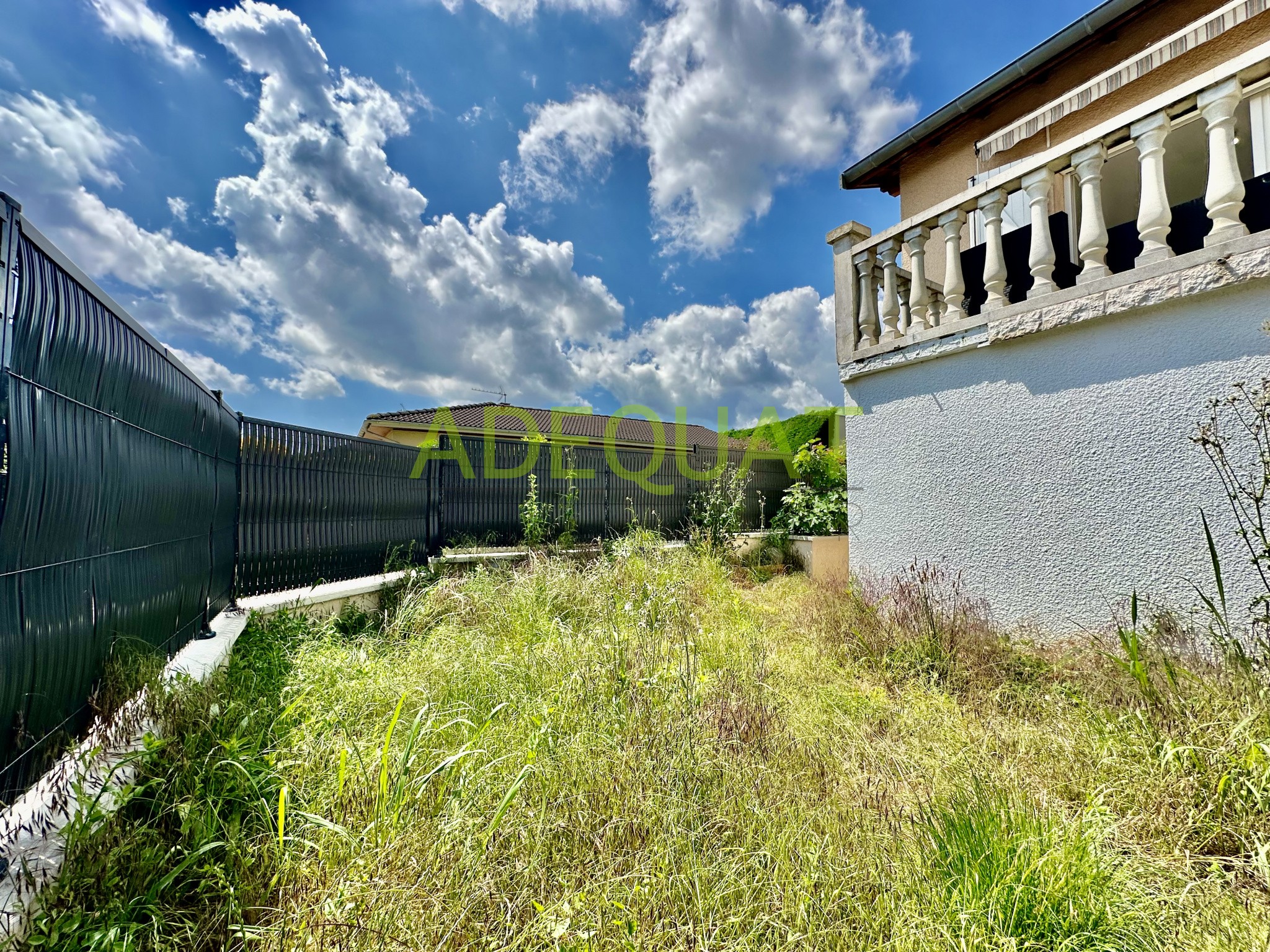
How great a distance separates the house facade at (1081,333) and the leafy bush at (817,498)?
2.82 m

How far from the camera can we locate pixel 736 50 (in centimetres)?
632

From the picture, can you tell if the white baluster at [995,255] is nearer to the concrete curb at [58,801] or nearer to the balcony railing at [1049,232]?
the balcony railing at [1049,232]

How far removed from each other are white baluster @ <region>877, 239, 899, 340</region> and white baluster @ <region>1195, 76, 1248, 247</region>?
80.9 inches

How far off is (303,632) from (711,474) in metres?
6.95

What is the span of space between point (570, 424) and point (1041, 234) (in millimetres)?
20590

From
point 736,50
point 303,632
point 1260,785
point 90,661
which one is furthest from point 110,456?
point 736,50

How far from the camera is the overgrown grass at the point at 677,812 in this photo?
1483 millimetres

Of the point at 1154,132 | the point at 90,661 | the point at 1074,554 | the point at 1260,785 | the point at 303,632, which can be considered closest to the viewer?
the point at 1260,785

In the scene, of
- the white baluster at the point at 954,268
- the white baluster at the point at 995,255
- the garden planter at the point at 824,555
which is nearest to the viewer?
the white baluster at the point at 995,255

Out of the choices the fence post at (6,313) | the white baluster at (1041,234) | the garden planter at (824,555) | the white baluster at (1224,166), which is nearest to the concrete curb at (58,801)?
the fence post at (6,313)

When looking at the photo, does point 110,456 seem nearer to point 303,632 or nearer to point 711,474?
point 303,632

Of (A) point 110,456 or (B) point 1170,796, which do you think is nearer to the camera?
(B) point 1170,796

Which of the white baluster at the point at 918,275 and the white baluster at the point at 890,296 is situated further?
the white baluster at the point at 890,296

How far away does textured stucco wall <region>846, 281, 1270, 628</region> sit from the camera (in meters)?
3.14
